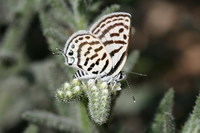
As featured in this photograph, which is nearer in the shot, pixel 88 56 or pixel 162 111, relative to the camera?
pixel 88 56

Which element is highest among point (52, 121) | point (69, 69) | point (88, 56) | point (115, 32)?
point (115, 32)

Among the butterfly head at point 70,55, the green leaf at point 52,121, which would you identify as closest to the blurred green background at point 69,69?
the green leaf at point 52,121

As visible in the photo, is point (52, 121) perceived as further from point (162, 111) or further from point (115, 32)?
point (115, 32)

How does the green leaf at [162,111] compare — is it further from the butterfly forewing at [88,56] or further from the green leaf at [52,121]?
the green leaf at [52,121]

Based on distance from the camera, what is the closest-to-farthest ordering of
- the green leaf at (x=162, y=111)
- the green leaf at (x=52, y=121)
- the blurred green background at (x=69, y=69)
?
the green leaf at (x=162, y=111) → the green leaf at (x=52, y=121) → the blurred green background at (x=69, y=69)

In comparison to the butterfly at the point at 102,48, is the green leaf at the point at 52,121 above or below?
below

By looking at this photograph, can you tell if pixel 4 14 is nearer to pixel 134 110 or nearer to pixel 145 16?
pixel 134 110

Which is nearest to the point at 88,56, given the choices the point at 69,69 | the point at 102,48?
the point at 102,48
